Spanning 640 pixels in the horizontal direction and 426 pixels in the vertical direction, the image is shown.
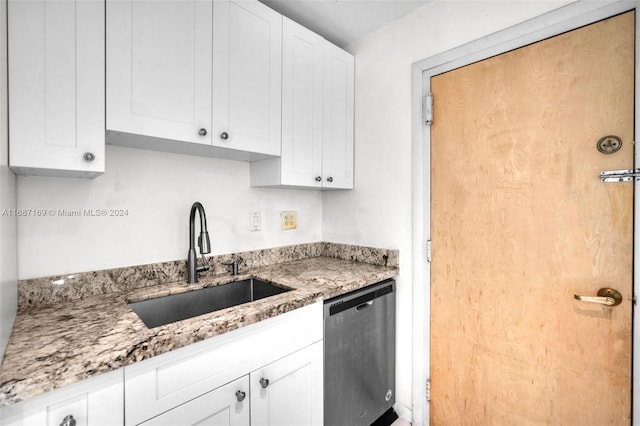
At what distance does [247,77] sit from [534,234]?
1.54 meters

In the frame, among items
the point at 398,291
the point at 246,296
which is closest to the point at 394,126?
the point at 398,291

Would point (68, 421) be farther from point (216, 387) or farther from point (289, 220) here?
point (289, 220)

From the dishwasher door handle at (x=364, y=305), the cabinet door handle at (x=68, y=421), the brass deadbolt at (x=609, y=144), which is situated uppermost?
the brass deadbolt at (x=609, y=144)

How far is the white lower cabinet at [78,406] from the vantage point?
692mm

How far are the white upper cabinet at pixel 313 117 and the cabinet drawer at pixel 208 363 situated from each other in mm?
784

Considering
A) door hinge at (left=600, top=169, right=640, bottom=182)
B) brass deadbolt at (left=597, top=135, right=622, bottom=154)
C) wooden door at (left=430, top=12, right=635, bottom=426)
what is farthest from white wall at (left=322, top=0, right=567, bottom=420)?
door hinge at (left=600, top=169, right=640, bottom=182)

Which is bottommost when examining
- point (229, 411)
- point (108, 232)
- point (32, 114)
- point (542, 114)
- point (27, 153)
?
point (229, 411)

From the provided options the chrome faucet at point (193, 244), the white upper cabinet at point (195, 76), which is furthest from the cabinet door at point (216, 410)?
the white upper cabinet at point (195, 76)

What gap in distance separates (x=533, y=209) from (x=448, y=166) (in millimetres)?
441

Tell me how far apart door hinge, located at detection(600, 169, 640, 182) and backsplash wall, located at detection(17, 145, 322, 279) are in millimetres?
1645

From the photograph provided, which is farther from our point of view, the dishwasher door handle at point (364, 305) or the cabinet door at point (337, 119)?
the cabinet door at point (337, 119)

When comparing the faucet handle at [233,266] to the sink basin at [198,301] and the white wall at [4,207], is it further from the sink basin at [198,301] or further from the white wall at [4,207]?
the white wall at [4,207]

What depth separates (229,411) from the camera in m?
1.04

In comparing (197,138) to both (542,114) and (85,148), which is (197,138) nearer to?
(85,148)
